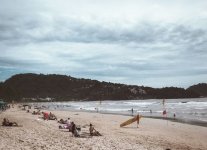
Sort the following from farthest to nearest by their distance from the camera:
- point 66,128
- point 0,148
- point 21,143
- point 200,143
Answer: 1. point 66,128
2. point 200,143
3. point 21,143
4. point 0,148

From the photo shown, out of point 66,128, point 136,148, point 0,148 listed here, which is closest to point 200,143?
point 136,148

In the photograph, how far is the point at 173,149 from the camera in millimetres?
18016

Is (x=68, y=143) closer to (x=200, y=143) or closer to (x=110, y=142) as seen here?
(x=110, y=142)

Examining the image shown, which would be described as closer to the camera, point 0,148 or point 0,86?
point 0,148

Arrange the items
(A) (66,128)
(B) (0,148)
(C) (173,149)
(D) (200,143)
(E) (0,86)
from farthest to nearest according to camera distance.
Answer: (E) (0,86) < (A) (66,128) < (D) (200,143) < (C) (173,149) < (B) (0,148)

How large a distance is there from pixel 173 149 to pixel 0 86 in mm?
122425

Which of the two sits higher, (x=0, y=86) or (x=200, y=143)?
(x=0, y=86)

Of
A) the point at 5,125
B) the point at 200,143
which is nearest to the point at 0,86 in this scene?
the point at 5,125

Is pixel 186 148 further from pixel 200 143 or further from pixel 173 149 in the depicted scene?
pixel 200 143

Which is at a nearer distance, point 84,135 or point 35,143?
point 35,143

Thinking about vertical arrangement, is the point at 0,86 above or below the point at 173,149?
above

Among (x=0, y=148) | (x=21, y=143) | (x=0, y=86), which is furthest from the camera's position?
(x=0, y=86)

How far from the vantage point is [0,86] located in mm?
131500

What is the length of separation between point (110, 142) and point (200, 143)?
22.1 feet
